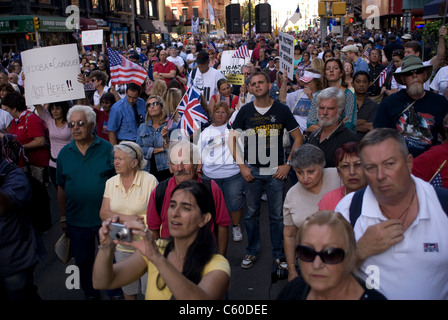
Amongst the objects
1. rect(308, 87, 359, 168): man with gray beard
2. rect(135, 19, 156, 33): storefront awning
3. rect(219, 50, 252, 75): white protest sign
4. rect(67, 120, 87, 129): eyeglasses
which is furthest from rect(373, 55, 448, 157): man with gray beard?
rect(135, 19, 156, 33): storefront awning

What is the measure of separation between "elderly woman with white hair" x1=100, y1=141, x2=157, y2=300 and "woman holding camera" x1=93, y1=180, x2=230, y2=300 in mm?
1141

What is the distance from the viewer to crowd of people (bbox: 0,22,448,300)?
225 cm

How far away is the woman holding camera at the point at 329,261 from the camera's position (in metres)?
2.04

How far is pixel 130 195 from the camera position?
4.11 meters

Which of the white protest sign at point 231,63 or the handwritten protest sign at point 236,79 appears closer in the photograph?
the handwritten protest sign at point 236,79

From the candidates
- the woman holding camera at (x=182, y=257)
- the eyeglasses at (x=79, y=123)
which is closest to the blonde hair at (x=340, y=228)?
the woman holding camera at (x=182, y=257)

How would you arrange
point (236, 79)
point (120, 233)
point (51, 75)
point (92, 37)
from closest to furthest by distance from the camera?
1. point (120, 233)
2. point (51, 75)
3. point (236, 79)
4. point (92, 37)

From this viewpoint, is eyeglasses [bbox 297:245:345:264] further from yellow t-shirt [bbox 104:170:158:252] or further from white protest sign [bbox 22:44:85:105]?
white protest sign [bbox 22:44:85:105]

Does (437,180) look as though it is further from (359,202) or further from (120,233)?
(120,233)

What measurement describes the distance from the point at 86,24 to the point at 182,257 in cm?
4108

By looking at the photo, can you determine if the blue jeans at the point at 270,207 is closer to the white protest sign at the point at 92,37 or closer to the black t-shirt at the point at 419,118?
the black t-shirt at the point at 419,118

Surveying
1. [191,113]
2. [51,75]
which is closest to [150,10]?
[51,75]

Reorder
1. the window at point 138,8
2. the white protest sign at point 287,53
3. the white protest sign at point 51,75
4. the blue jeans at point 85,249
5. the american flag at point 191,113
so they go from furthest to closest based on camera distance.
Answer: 1. the window at point 138,8
2. the white protest sign at point 287,53
3. the white protest sign at point 51,75
4. the american flag at point 191,113
5. the blue jeans at point 85,249

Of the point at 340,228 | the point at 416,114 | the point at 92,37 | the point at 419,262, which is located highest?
the point at 92,37
